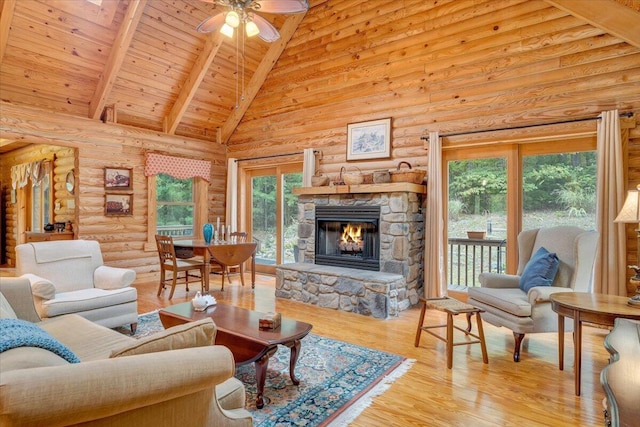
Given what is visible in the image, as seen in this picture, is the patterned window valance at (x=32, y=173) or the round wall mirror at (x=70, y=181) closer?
the round wall mirror at (x=70, y=181)

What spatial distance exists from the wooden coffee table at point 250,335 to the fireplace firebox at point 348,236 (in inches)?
87.6

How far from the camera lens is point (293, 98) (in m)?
5.93

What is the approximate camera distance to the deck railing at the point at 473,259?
4375 millimetres

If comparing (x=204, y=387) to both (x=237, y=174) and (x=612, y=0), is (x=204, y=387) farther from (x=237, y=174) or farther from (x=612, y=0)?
(x=237, y=174)

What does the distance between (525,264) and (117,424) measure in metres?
3.54

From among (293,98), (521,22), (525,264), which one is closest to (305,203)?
(293,98)

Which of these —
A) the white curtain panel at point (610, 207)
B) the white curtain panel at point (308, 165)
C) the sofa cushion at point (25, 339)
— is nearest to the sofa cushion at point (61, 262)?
the sofa cushion at point (25, 339)

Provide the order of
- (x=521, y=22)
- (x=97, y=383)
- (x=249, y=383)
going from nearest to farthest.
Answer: (x=97, y=383) → (x=249, y=383) → (x=521, y=22)

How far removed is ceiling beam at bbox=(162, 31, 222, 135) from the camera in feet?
17.2

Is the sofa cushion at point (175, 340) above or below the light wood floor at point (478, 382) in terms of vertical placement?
above

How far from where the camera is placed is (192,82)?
5664 mm

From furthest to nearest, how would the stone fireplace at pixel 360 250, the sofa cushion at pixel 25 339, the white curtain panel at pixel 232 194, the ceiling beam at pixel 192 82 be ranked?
the white curtain panel at pixel 232 194
the ceiling beam at pixel 192 82
the stone fireplace at pixel 360 250
the sofa cushion at pixel 25 339

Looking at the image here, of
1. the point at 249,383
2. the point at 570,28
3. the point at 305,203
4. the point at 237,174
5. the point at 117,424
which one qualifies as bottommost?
the point at 249,383

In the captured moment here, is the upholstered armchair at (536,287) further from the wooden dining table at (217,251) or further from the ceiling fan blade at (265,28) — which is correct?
the ceiling fan blade at (265,28)
